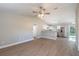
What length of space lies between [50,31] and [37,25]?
0.41m

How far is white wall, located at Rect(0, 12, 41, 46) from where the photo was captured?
11.4 feet

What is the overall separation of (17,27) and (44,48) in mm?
1020

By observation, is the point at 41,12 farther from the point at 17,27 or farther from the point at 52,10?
the point at 17,27

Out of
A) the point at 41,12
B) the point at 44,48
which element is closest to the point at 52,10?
the point at 41,12

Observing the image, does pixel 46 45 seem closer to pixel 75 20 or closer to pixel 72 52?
pixel 72 52

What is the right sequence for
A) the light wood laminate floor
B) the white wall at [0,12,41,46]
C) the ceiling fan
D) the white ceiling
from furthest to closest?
the white wall at [0,12,41,46], the ceiling fan, the light wood laminate floor, the white ceiling

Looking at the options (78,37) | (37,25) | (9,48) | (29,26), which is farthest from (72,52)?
(9,48)

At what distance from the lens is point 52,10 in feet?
10.4

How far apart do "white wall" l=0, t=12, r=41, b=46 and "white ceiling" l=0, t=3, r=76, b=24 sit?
0.21 metres

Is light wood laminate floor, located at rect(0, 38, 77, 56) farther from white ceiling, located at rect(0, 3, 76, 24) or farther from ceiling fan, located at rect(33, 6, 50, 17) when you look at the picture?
ceiling fan, located at rect(33, 6, 50, 17)

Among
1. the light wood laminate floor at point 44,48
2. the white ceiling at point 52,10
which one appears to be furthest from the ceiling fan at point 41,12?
the light wood laminate floor at point 44,48

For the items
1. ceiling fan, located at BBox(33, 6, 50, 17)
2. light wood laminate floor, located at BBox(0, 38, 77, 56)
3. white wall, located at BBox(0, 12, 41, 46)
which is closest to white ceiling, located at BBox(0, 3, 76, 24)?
ceiling fan, located at BBox(33, 6, 50, 17)

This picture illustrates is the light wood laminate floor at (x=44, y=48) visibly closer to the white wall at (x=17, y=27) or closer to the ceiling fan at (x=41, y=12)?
the white wall at (x=17, y=27)

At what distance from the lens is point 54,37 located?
3482mm
